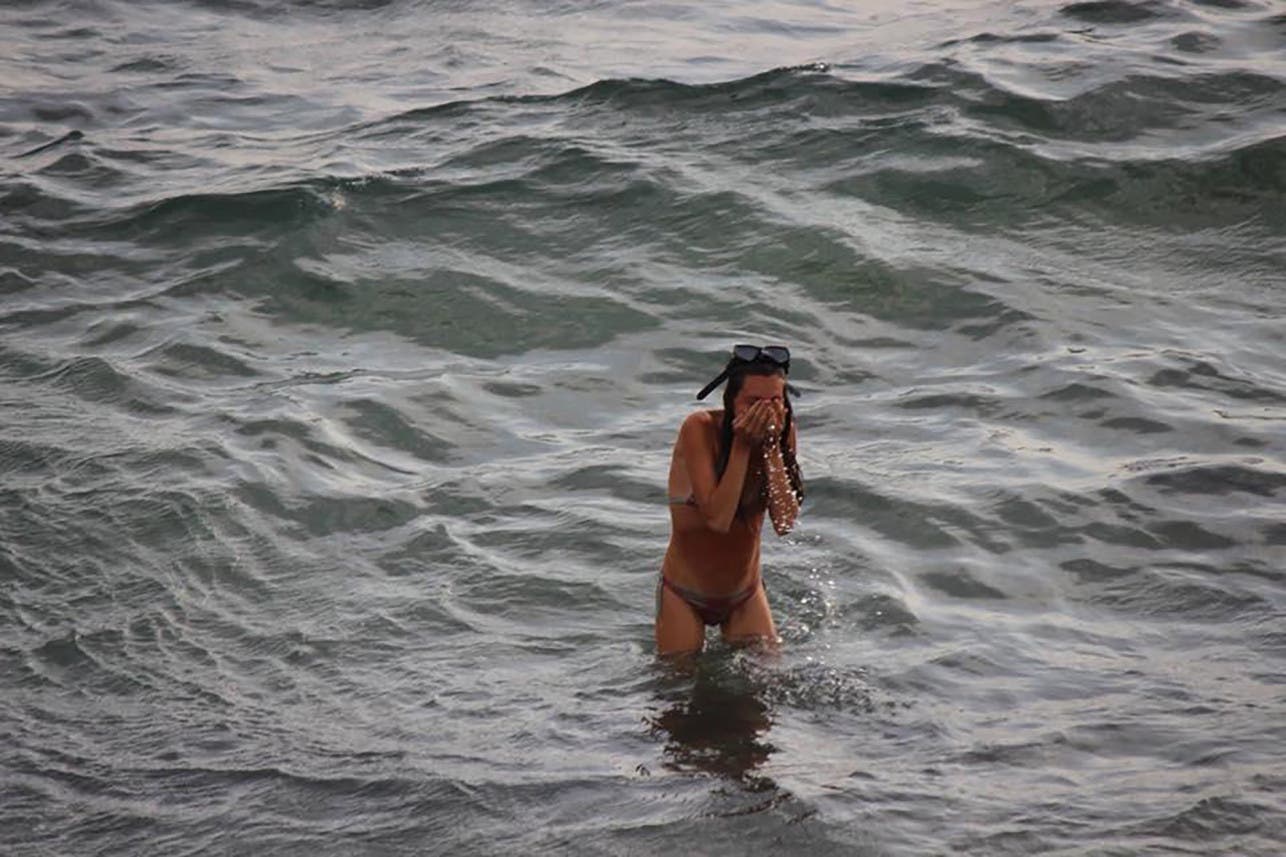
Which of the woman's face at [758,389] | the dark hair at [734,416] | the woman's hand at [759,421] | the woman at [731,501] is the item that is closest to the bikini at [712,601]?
the woman at [731,501]

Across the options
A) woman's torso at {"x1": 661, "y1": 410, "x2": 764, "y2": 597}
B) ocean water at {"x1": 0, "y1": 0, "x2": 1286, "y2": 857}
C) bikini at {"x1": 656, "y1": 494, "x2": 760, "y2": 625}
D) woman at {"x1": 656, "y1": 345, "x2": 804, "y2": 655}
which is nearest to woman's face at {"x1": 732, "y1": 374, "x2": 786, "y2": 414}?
woman at {"x1": 656, "y1": 345, "x2": 804, "y2": 655}

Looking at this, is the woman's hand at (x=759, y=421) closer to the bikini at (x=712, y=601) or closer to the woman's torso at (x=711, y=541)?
the woman's torso at (x=711, y=541)

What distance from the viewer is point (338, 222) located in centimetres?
1619

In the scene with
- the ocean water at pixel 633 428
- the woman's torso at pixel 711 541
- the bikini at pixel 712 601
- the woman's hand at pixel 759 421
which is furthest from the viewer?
the bikini at pixel 712 601

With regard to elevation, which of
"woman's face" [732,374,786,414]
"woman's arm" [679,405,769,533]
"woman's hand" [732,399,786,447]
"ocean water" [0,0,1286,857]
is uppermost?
"woman's face" [732,374,786,414]

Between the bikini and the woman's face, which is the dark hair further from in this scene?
the bikini

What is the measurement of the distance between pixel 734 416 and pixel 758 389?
0.18 m

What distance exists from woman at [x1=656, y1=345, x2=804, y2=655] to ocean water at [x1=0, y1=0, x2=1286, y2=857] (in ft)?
0.74

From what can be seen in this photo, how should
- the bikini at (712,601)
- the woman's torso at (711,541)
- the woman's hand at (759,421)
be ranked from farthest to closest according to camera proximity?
1. the bikini at (712,601)
2. the woman's torso at (711,541)
3. the woman's hand at (759,421)

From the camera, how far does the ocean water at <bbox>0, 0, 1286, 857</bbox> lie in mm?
7598

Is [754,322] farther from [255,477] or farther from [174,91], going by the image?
[174,91]

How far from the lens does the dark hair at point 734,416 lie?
7918mm

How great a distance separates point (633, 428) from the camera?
1238 cm

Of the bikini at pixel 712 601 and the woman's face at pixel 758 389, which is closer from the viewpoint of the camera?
the woman's face at pixel 758 389
